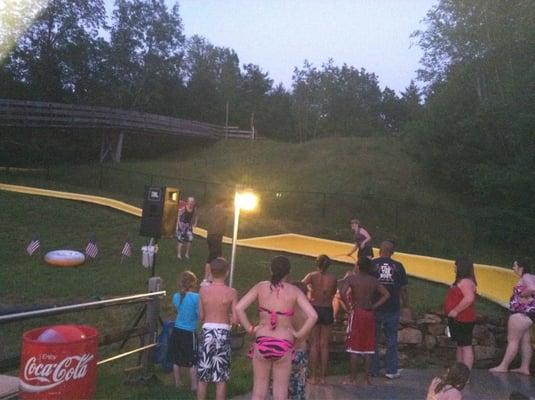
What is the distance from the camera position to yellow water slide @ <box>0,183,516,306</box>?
1414 centimetres

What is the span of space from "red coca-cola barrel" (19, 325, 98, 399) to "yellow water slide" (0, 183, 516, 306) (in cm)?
906

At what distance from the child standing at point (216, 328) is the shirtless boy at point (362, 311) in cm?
236

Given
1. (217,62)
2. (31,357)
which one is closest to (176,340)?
(31,357)

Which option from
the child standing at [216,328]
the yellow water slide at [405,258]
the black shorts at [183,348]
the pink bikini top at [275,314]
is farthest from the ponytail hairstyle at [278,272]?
the yellow water slide at [405,258]

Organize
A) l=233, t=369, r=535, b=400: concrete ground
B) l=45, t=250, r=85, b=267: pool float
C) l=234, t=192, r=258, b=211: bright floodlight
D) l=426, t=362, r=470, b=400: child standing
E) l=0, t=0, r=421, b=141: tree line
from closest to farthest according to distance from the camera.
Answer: l=426, t=362, r=470, b=400: child standing → l=233, t=369, r=535, b=400: concrete ground → l=234, t=192, r=258, b=211: bright floodlight → l=45, t=250, r=85, b=267: pool float → l=0, t=0, r=421, b=141: tree line

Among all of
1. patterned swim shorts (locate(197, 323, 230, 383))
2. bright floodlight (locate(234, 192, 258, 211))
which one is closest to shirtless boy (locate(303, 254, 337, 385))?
patterned swim shorts (locate(197, 323, 230, 383))

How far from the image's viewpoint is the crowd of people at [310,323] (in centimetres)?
496

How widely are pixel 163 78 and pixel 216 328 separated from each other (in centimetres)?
5367

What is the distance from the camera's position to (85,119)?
36375mm

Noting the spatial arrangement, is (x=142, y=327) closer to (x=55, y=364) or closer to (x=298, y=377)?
(x=298, y=377)

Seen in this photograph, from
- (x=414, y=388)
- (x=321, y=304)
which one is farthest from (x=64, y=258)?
(x=414, y=388)

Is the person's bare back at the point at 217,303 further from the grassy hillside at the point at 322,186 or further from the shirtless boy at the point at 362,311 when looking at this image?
the grassy hillside at the point at 322,186

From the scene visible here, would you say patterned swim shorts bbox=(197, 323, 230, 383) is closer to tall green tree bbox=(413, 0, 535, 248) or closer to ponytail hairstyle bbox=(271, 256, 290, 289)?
ponytail hairstyle bbox=(271, 256, 290, 289)

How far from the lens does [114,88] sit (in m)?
51.2
